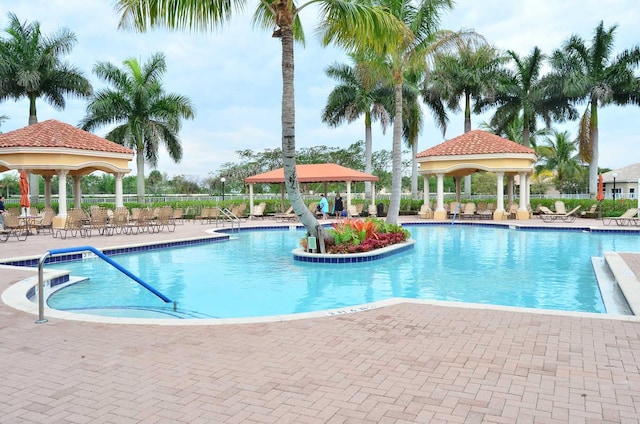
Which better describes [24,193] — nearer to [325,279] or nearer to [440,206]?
[325,279]

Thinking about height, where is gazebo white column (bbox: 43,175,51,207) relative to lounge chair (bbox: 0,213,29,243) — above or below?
above

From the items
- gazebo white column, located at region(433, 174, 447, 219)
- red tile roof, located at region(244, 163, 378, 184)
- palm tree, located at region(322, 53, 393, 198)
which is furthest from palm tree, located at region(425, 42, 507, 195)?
red tile roof, located at region(244, 163, 378, 184)

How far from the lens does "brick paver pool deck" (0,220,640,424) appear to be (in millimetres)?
3521

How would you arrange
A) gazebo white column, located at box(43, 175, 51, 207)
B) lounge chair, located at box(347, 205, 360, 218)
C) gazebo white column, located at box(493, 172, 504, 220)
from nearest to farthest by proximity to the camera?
1. gazebo white column, located at box(43, 175, 51, 207)
2. gazebo white column, located at box(493, 172, 504, 220)
3. lounge chair, located at box(347, 205, 360, 218)

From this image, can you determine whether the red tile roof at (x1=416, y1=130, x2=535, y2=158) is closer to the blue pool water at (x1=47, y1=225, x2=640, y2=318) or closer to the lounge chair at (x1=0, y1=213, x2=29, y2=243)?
the blue pool water at (x1=47, y1=225, x2=640, y2=318)

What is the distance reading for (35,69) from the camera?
28.7 m

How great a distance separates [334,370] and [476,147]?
24.4 meters

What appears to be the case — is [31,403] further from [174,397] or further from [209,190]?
[209,190]

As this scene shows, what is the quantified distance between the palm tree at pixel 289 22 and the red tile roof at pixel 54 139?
13.1 m

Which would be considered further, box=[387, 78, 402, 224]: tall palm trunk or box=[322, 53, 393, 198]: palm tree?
box=[322, 53, 393, 198]: palm tree

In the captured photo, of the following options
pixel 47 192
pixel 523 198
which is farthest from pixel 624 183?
pixel 47 192

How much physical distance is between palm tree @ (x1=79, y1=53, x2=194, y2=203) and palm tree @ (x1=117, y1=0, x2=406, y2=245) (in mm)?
19057

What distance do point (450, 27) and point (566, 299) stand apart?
1165cm

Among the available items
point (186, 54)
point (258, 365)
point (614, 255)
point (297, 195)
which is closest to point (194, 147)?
point (186, 54)
